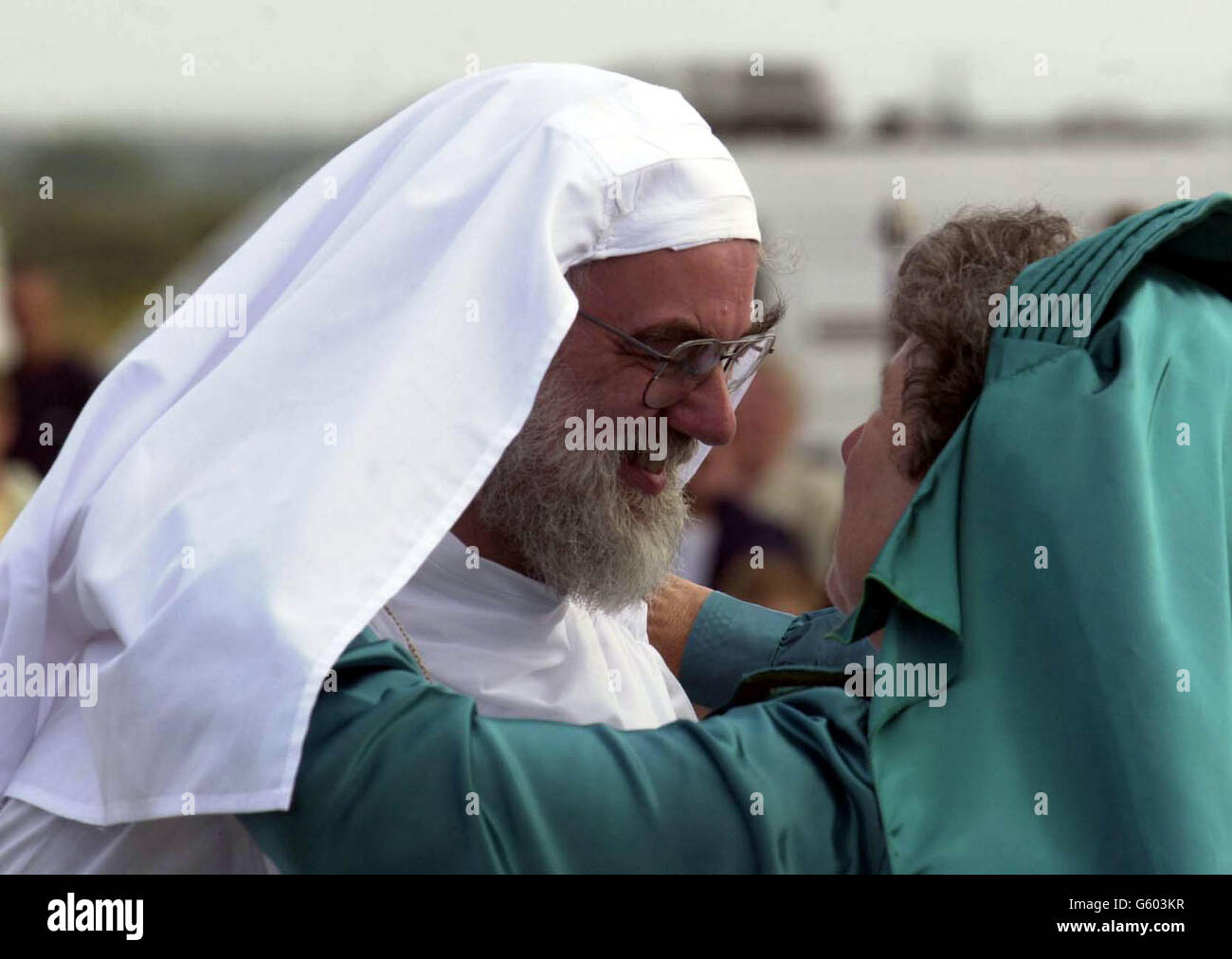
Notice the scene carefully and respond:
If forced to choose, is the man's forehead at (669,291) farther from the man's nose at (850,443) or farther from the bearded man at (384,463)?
the man's nose at (850,443)

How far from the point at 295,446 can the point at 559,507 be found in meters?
0.71

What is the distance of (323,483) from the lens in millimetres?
2342

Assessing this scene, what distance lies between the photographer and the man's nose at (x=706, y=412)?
10.00 feet

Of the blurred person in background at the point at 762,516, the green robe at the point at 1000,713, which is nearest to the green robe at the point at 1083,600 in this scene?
the green robe at the point at 1000,713

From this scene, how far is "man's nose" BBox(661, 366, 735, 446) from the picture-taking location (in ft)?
10.00

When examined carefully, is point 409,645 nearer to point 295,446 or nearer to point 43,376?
point 295,446

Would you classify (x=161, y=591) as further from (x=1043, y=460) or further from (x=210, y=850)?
(x=1043, y=460)

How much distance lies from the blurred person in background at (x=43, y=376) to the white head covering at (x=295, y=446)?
476cm

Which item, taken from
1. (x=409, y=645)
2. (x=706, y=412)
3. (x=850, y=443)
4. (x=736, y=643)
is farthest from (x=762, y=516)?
(x=409, y=645)

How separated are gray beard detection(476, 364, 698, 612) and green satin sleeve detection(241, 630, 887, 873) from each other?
56 cm

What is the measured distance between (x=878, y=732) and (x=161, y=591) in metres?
1.04

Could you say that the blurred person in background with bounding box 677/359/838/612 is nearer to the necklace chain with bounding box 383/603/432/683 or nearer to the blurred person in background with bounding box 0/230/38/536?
the blurred person in background with bounding box 0/230/38/536

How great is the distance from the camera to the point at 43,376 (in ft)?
25.2
